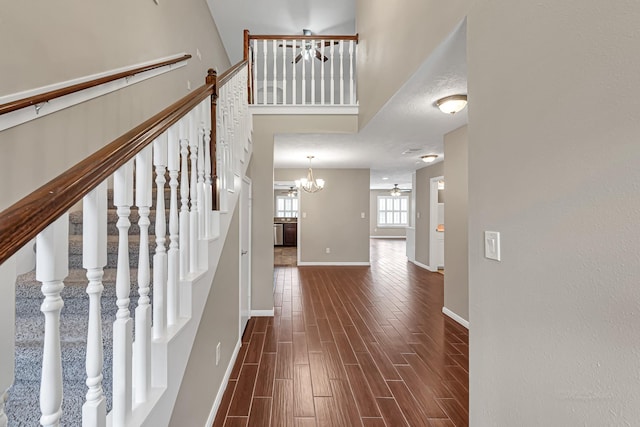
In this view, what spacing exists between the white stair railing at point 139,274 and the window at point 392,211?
516 inches

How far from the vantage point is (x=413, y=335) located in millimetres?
3021

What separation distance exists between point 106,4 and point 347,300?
4044mm

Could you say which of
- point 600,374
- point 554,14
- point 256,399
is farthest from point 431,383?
point 554,14

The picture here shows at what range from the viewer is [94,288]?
0.70 metres

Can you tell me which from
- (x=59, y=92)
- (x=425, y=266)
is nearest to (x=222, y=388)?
(x=59, y=92)

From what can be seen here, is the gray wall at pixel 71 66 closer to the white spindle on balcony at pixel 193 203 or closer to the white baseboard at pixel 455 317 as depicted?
the white spindle on balcony at pixel 193 203

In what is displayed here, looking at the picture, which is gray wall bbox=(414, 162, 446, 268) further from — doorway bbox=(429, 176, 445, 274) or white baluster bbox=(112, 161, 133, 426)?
white baluster bbox=(112, 161, 133, 426)

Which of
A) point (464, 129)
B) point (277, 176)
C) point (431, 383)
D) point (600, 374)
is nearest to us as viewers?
point (600, 374)

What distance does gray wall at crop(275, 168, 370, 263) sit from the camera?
6.77 m

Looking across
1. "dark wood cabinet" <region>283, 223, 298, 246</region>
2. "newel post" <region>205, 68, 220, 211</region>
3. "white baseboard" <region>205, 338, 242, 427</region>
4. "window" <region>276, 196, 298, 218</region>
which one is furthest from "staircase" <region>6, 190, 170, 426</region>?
"window" <region>276, 196, 298, 218</region>

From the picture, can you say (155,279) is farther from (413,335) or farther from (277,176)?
(277,176)

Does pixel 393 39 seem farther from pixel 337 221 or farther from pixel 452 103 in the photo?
pixel 337 221

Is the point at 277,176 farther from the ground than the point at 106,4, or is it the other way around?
the point at 106,4

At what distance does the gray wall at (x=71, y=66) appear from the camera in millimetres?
1409
